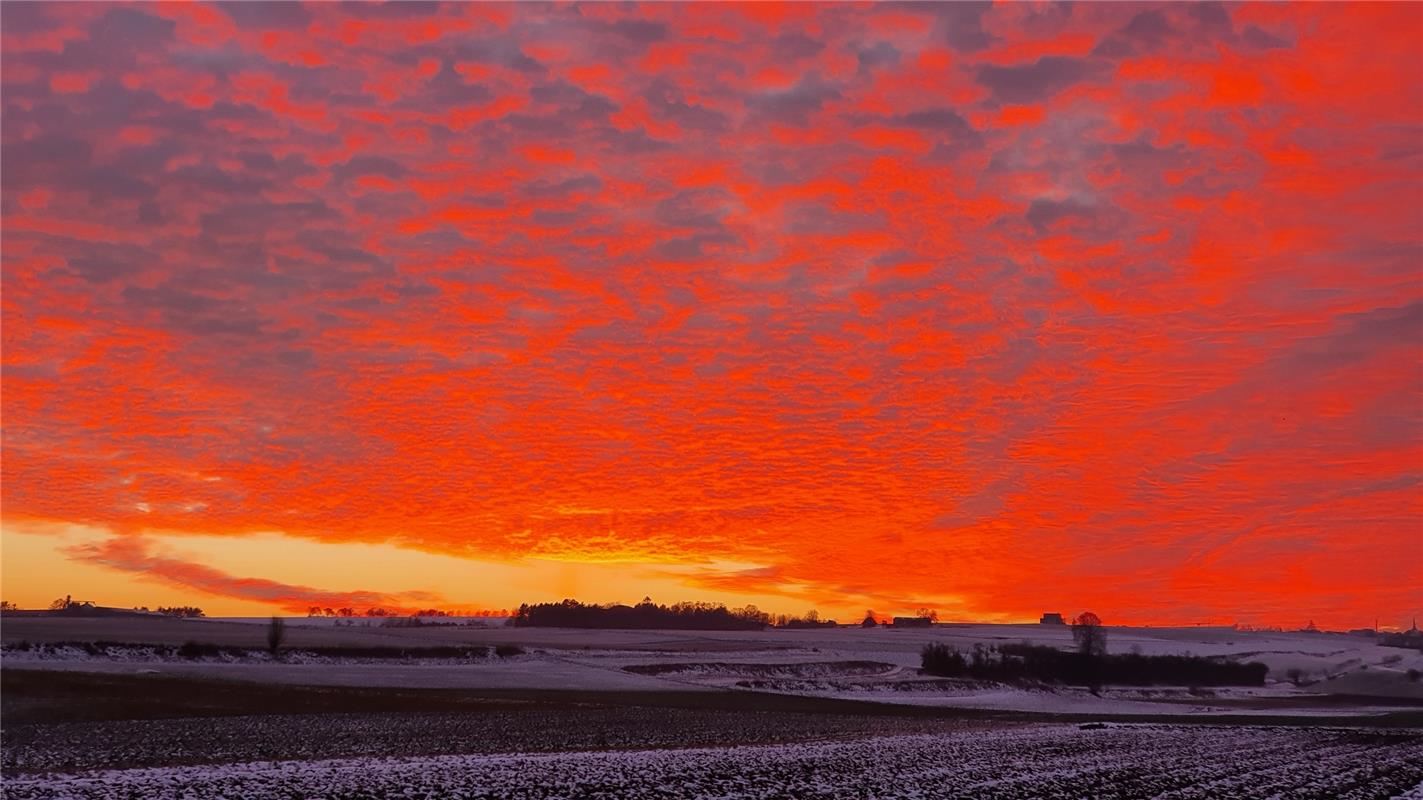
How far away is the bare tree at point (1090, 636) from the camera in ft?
481

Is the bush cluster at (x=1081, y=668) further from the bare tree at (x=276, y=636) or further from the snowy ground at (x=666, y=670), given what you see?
the bare tree at (x=276, y=636)

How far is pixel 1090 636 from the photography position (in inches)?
5915

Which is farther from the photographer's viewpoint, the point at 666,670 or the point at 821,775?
the point at 666,670

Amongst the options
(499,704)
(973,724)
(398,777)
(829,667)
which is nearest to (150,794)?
(398,777)

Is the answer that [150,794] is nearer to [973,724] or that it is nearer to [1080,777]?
[1080,777]

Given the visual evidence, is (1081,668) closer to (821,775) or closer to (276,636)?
(276,636)

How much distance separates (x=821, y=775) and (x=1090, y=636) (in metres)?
120

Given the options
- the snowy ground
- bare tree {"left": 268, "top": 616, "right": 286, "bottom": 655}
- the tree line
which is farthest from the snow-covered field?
the tree line

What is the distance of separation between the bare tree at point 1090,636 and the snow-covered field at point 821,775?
93138mm

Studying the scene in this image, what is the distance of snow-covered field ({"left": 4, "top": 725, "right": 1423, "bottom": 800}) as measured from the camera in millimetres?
34125

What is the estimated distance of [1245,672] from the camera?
15712 centimetres

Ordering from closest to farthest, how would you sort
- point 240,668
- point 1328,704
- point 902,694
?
1. point 240,668
2. point 902,694
3. point 1328,704

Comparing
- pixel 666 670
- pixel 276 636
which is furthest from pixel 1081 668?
pixel 276 636

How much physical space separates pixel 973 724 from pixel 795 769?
34.2 metres
